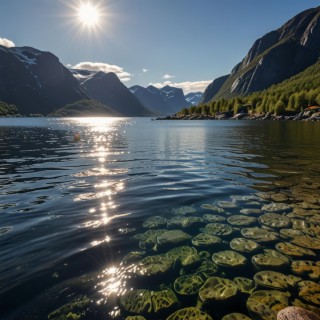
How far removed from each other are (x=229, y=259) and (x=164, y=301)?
3.04 m

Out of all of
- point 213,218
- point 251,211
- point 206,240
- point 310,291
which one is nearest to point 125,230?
point 206,240

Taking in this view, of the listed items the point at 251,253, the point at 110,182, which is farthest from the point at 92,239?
the point at 110,182

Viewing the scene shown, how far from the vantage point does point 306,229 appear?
36.4 feet

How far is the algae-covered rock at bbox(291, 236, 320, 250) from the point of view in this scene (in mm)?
9656

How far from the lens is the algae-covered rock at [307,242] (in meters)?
9.66

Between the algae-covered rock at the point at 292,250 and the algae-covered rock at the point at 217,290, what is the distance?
9.51ft

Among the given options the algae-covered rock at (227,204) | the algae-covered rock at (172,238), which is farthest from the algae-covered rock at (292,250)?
the algae-covered rock at (227,204)

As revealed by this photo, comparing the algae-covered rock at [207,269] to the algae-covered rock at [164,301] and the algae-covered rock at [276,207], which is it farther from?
the algae-covered rock at [276,207]

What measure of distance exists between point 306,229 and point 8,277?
1152cm

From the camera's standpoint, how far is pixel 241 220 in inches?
479

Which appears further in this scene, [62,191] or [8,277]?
[62,191]

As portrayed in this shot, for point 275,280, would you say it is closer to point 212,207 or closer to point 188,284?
point 188,284

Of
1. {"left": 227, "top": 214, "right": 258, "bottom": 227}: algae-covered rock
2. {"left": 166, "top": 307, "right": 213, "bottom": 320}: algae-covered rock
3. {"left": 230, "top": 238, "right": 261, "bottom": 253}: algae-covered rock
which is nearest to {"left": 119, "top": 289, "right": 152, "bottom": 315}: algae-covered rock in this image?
{"left": 166, "top": 307, "right": 213, "bottom": 320}: algae-covered rock

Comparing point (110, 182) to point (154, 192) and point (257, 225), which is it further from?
point (257, 225)
